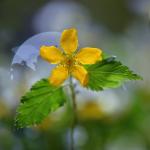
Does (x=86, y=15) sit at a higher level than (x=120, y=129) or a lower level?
Answer: higher

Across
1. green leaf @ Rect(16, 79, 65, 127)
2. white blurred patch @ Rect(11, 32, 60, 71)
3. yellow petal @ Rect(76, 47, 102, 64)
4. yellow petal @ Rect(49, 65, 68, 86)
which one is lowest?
green leaf @ Rect(16, 79, 65, 127)

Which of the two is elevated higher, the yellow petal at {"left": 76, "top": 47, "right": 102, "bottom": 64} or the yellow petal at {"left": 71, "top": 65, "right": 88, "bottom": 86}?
the yellow petal at {"left": 76, "top": 47, "right": 102, "bottom": 64}

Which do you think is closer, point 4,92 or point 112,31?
point 4,92

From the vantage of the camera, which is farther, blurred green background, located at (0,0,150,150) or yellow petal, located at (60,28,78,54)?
blurred green background, located at (0,0,150,150)

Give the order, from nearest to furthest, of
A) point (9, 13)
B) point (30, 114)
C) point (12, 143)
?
point (30, 114)
point (12, 143)
point (9, 13)

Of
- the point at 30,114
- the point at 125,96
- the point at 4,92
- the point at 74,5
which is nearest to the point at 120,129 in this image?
the point at 125,96

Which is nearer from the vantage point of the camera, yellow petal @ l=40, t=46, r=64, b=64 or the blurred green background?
yellow petal @ l=40, t=46, r=64, b=64

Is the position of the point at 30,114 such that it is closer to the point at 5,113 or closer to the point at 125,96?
the point at 5,113
